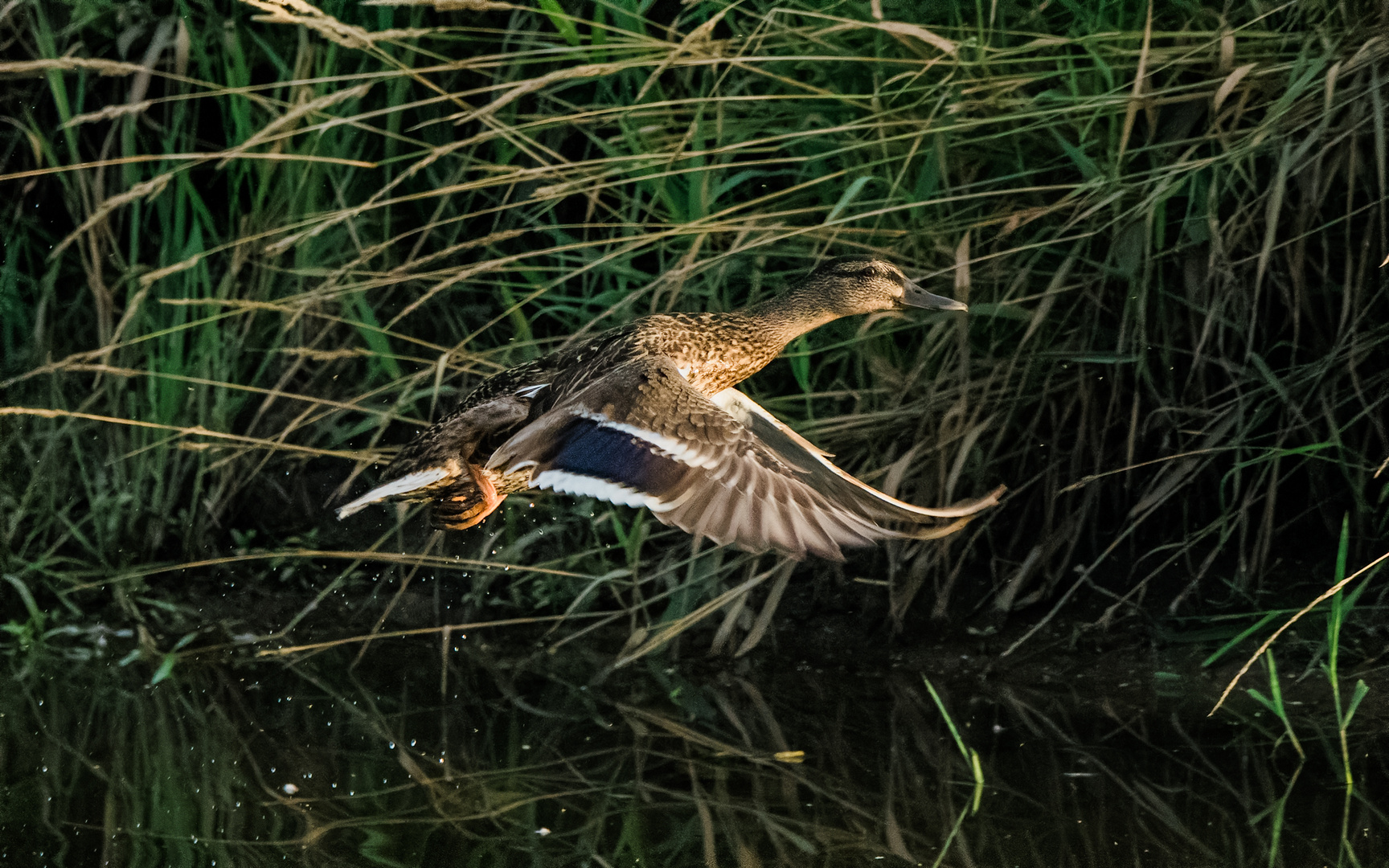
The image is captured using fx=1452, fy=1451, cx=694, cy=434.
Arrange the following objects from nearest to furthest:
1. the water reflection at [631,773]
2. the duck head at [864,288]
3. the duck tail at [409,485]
Result: the water reflection at [631,773] → the duck tail at [409,485] → the duck head at [864,288]

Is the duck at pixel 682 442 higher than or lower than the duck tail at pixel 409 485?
higher

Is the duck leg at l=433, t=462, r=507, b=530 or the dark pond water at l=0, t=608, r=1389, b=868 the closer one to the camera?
the dark pond water at l=0, t=608, r=1389, b=868

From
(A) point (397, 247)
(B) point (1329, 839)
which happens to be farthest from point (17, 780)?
(B) point (1329, 839)

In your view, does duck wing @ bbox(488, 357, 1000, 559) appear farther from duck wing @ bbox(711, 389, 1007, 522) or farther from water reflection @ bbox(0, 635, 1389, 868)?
water reflection @ bbox(0, 635, 1389, 868)

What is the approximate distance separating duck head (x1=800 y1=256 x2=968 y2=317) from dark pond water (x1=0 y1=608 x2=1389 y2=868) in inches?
31.4

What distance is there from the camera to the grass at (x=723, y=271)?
3.11 metres

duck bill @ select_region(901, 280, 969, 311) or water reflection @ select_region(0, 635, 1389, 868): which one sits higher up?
duck bill @ select_region(901, 280, 969, 311)

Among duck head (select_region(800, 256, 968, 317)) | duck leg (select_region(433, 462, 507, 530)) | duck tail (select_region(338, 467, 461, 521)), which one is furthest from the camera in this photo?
duck head (select_region(800, 256, 968, 317))

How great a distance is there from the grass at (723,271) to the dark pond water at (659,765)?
25 centimetres

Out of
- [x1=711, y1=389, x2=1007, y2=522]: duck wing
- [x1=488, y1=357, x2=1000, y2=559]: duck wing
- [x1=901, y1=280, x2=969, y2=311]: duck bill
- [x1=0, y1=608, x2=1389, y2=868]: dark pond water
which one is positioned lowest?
[x1=0, y1=608, x2=1389, y2=868]: dark pond water

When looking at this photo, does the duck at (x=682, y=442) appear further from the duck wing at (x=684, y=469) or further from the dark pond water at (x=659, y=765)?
the dark pond water at (x=659, y=765)

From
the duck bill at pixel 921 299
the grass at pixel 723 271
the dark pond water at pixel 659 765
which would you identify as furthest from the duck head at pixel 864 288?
the dark pond water at pixel 659 765

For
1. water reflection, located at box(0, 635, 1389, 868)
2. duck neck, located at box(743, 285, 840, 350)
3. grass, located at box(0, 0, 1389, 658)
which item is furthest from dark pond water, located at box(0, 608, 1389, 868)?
duck neck, located at box(743, 285, 840, 350)

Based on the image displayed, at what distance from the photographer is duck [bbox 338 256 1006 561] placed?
2.50 metres
